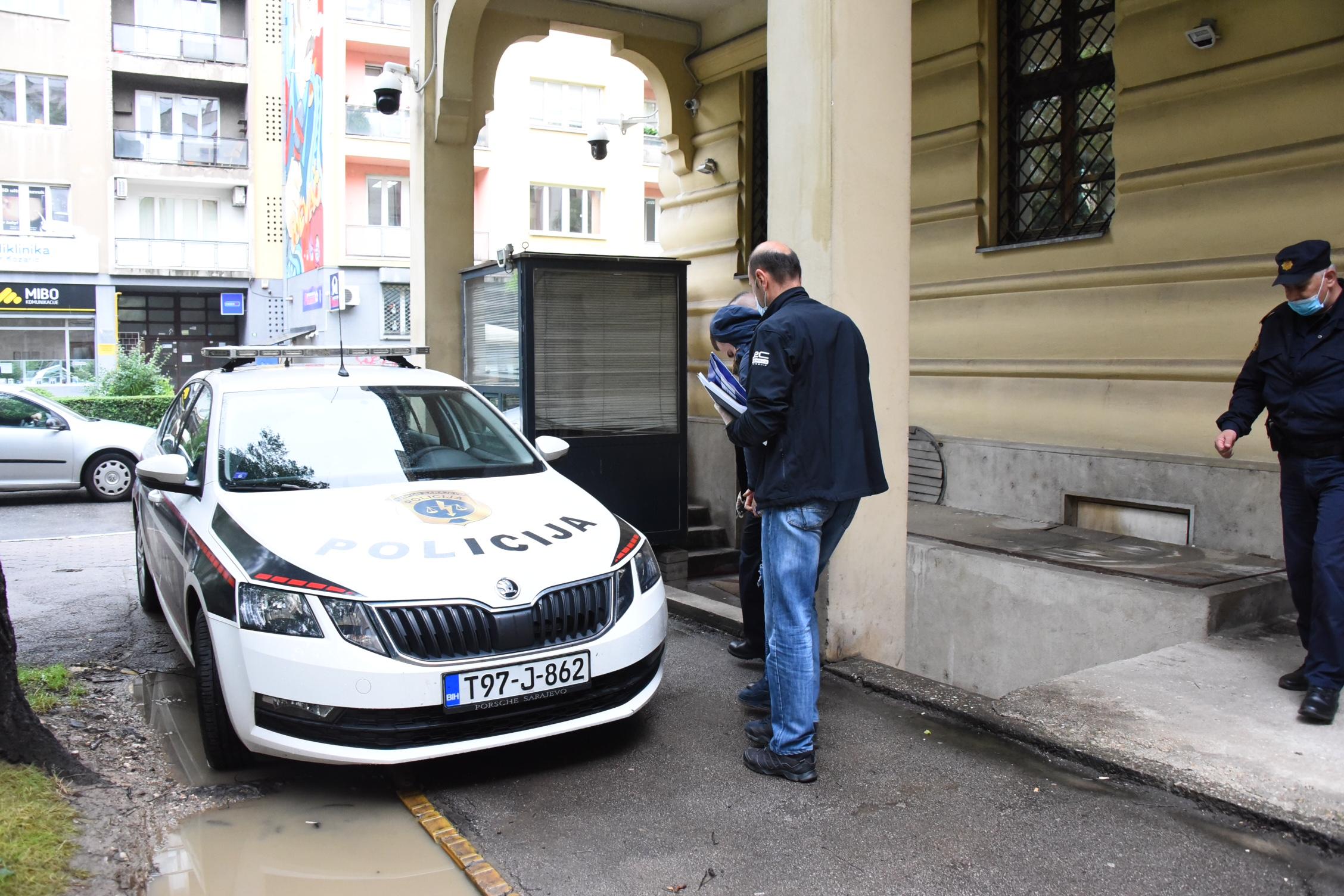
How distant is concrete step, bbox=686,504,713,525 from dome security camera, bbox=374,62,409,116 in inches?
185

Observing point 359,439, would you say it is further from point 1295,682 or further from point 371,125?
point 371,125

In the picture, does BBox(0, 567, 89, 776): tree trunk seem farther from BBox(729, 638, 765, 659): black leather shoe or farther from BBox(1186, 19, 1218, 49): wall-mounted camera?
BBox(1186, 19, 1218, 49): wall-mounted camera

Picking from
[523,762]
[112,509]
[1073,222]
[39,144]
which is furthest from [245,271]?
[523,762]

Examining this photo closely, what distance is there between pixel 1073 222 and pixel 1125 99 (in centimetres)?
96

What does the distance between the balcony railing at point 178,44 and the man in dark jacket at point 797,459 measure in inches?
1347

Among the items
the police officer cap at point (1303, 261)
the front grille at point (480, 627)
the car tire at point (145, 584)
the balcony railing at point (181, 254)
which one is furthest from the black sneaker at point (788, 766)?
the balcony railing at point (181, 254)

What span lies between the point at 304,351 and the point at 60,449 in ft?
27.5

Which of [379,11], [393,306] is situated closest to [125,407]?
[393,306]

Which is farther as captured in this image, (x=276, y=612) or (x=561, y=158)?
(x=561, y=158)

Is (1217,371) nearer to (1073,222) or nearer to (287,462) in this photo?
(1073,222)

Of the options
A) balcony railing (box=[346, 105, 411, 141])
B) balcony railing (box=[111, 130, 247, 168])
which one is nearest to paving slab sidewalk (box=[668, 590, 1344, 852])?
balcony railing (box=[346, 105, 411, 141])

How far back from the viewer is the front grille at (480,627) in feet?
12.7

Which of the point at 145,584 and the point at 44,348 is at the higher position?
the point at 44,348

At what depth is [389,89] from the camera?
396 inches
